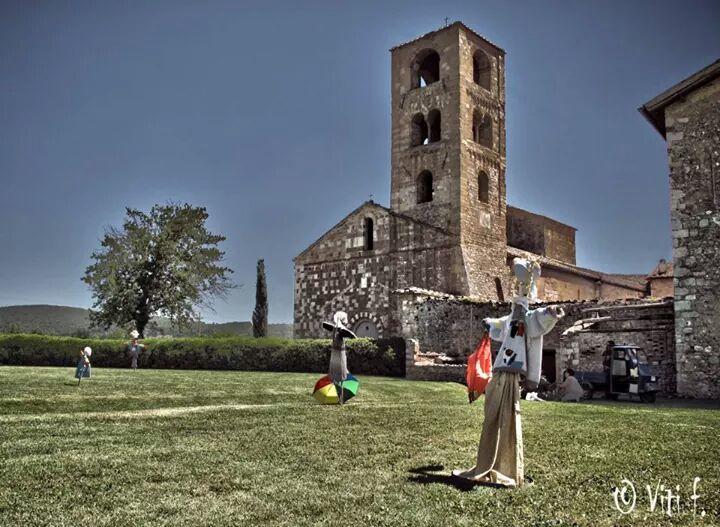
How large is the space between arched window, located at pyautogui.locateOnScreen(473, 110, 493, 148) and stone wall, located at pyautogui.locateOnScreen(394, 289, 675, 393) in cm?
1442

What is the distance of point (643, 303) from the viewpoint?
20.5 metres

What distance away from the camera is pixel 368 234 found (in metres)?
35.3

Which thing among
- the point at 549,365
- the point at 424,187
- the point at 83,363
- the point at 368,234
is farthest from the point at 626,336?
the point at 424,187

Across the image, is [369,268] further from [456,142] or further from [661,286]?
[661,286]

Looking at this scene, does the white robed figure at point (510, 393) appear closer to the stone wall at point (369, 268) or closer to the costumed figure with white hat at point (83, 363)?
the costumed figure with white hat at point (83, 363)

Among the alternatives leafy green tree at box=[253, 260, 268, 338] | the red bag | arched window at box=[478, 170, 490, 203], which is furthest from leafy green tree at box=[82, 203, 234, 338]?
the red bag

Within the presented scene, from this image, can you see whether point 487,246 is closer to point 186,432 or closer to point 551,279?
point 551,279

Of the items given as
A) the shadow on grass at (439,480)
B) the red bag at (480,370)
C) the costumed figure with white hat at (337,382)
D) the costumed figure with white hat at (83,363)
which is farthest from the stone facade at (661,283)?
the shadow on grass at (439,480)

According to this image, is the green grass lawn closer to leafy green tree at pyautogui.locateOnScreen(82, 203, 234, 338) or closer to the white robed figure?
the white robed figure

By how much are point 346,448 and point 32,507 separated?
3.88 metres

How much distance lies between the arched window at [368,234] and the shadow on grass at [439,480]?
28173mm

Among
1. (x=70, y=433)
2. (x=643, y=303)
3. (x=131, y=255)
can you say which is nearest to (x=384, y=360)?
(x=643, y=303)

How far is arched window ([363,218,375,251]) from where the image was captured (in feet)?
115

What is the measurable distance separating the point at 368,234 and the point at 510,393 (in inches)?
1138
